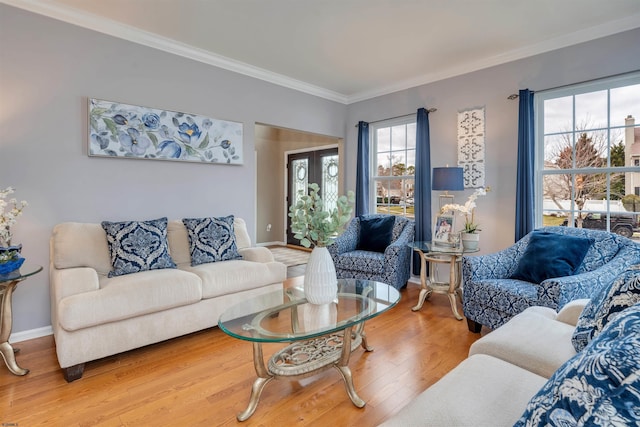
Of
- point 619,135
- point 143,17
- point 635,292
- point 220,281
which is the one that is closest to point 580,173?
point 619,135

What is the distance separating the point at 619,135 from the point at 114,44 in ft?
15.2

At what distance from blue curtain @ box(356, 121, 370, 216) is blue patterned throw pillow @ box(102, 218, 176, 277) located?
277cm

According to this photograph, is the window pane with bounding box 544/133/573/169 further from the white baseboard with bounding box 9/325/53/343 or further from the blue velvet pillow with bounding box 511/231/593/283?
the white baseboard with bounding box 9/325/53/343

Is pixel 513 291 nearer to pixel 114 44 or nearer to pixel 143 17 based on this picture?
pixel 143 17

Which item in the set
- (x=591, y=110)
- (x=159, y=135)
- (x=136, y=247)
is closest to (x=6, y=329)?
(x=136, y=247)

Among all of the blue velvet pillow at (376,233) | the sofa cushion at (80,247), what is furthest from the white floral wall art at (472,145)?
the sofa cushion at (80,247)

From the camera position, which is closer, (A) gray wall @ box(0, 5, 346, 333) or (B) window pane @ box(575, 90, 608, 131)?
(A) gray wall @ box(0, 5, 346, 333)

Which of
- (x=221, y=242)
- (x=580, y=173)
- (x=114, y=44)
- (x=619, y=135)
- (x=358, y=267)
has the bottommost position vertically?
(x=358, y=267)

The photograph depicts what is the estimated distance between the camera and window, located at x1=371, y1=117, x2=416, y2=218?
4.57 meters

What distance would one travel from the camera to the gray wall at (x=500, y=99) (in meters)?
3.02

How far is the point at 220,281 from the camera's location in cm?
277

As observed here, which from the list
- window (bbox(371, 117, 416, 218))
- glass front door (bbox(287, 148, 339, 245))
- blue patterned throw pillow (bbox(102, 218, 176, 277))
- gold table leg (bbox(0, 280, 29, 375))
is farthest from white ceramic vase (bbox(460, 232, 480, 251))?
gold table leg (bbox(0, 280, 29, 375))

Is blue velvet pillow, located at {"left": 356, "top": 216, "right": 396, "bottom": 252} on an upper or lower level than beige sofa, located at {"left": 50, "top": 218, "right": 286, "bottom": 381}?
upper

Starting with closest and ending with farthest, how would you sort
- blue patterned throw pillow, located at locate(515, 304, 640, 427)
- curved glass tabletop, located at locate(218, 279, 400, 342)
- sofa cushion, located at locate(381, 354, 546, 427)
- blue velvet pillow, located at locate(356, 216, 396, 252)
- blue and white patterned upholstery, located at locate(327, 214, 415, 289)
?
blue patterned throw pillow, located at locate(515, 304, 640, 427)
sofa cushion, located at locate(381, 354, 546, 427)
curved glass tabletop, located at locate(218, 279, 400, 342)
blue and white patterned upholstery, located at locate(327, 214, 415, 289)
blue velvet pillow, located at locate(356, 216, 396, 252)
